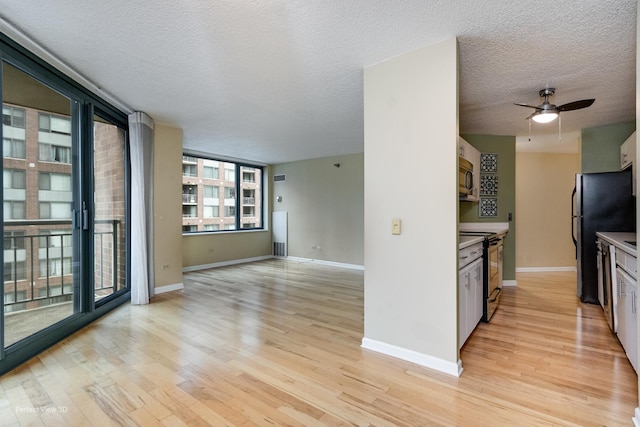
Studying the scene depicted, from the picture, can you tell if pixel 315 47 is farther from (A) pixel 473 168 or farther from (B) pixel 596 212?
(B) pixel 596 212

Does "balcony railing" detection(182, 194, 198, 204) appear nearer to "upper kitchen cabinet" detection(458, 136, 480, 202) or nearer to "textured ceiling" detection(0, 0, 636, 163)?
"textured ceiling" detection(0, 0, 636, 163)

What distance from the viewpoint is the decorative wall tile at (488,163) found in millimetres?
5039

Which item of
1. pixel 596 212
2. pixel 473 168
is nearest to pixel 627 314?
pixel 596 212

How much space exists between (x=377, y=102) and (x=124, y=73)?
2.41 meters

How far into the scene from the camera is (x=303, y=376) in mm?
2240

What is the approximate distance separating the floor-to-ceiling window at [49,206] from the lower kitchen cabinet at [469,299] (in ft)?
11.7

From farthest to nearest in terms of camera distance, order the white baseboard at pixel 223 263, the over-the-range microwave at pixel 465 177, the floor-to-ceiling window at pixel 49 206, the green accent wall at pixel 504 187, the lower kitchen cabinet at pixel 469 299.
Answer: the white baseboard at pixel 223 263
the green accent wall at pixel 504 187
the over-the-range microwave at pixel 465 177
the lower kitchen cabinet at pixel 469 299
the floor-to-ceiling window at pixel 49 206

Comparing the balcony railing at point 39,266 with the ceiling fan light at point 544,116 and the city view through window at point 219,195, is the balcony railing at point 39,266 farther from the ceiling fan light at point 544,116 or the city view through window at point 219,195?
the ceiling fan light at point 544,116

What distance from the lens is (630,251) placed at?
2.23 m

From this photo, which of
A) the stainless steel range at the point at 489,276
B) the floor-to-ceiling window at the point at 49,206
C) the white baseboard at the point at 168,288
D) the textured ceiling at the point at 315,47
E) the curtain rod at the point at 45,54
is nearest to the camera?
the textured ceiling at the point at 315,47

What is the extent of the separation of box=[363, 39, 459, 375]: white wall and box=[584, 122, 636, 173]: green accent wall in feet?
12.4

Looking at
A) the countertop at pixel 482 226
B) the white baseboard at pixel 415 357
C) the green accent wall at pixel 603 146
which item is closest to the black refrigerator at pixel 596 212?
the green accent wall at pixel 603 146

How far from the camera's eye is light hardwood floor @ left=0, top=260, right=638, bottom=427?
5.94ft

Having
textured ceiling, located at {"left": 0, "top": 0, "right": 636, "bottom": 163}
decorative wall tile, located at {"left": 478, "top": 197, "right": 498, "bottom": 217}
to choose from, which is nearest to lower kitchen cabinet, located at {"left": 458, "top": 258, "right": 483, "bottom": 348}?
textured ceiling, located at {"left": 0, "top": 0, "right": 636, "bottom": 163}
